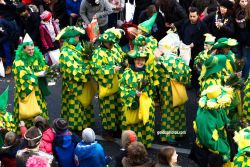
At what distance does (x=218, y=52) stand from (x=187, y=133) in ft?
5.23

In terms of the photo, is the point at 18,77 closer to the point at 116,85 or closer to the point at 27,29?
the point at 116,85

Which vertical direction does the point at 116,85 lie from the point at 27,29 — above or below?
below

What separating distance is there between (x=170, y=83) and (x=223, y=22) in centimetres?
254

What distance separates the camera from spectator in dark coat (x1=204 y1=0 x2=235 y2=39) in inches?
454

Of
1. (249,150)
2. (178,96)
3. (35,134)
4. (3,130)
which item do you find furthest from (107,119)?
(249,150)

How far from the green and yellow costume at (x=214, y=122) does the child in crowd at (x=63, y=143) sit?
1740 millimetres

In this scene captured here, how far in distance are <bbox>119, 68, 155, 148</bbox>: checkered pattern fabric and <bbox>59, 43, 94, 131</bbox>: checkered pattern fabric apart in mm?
920

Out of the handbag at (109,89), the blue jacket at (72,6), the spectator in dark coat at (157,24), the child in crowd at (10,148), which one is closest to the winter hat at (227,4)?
the spectator in dark coat at (157,24)

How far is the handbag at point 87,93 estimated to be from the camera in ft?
33.8

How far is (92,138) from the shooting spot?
7.93 m

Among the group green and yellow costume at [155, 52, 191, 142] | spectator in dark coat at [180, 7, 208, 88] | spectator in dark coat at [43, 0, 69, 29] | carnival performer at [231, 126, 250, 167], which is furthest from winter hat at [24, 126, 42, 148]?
spectator in dark coat at [43, 0, 69, 29]

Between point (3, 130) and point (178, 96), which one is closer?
point (3, 130)

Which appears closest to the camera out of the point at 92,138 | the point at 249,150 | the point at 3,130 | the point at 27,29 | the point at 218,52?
the point at 249,150

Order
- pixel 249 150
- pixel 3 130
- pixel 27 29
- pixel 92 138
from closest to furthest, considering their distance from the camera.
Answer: pixel 249 150 < pixel 92 138 < pixel 3 130 < pixel 27 29
